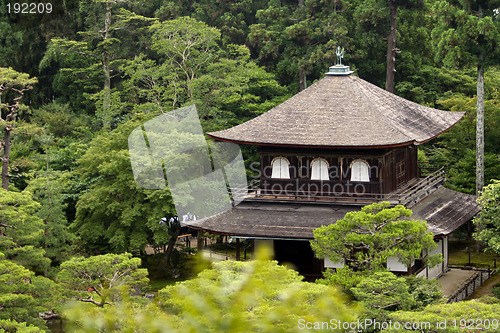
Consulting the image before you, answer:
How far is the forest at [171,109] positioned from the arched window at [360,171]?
4514mm

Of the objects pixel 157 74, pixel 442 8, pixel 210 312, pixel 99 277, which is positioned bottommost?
pixel 99 277

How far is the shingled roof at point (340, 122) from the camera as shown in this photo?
30.5 m

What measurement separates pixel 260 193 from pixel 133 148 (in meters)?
7.18

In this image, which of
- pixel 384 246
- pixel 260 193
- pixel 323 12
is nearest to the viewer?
pixel 384 246

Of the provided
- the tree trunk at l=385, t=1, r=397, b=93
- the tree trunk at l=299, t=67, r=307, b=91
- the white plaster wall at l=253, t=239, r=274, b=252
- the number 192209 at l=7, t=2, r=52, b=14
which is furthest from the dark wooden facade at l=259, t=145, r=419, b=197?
the tree trunk at l=299, t=67, r=307, b=91

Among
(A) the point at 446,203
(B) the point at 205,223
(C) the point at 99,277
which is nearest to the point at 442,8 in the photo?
(A) the point at 446,203

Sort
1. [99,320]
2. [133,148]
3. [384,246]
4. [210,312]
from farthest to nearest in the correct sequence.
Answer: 1. [133,148]
2. [384,246]
3. [99,320]
4. [210,312]

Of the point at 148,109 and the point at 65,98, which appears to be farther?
the point at 65,98

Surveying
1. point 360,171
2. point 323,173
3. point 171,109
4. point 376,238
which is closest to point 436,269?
point 360,171

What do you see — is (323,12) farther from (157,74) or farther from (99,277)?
(99,277)

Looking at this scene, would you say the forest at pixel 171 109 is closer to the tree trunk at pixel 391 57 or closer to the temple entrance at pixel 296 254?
the tree trunk at pixel 391 57

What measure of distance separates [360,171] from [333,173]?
42.5 inches

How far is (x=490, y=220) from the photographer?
97.5ft

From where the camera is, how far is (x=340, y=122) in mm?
31625
